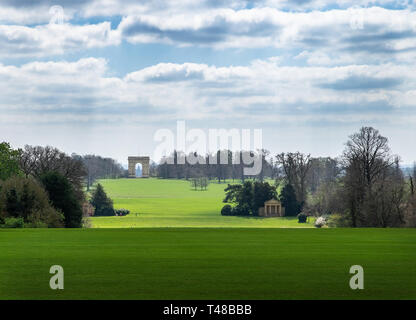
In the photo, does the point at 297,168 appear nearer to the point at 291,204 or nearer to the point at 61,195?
the point at 291,204

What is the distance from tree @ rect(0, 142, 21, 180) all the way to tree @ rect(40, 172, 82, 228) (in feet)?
36.5

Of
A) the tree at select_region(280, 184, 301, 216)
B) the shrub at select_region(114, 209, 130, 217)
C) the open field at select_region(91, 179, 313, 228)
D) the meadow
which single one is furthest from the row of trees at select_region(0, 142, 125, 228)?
the tree at select_region(280, 184, 301, 216)

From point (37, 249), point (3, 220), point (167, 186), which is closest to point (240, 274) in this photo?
point (37, 249)

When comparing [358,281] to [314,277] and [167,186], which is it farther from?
[167,186]

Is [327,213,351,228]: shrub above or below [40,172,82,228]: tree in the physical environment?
below

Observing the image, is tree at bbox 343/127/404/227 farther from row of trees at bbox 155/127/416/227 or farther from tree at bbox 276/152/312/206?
tree at bbox 276/152/312/206

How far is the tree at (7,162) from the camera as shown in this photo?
74.2m

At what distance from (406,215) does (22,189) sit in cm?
3575

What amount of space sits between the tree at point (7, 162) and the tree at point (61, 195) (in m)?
11.1

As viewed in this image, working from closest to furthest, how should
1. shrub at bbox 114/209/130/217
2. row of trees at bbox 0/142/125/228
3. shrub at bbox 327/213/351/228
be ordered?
row of trees at bbox 0/142/125/228
shrub at bbox 327/213/351/228
shrub at bbox 114/209/130/217

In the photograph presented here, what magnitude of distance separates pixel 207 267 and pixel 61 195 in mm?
44713

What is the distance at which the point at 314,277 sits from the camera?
19797 mm

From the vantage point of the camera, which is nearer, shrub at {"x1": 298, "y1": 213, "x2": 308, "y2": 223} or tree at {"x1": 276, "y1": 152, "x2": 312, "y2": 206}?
shrub at {"x1": 298, "y1": 213, "x2": 308, "y2": 223}

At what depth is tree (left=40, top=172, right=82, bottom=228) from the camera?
64.1 metres
